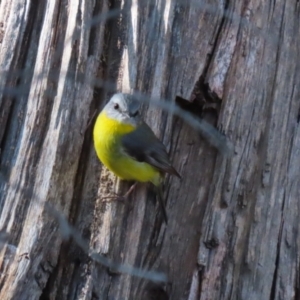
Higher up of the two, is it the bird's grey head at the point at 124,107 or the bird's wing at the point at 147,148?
the bird's grey head at the point at 124,107

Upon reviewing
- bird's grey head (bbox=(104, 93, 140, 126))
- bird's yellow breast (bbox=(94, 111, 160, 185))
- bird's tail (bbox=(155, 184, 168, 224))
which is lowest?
bird's tail (bbox=(155, 184, 168, 224))

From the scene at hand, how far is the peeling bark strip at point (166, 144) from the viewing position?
10.9ft

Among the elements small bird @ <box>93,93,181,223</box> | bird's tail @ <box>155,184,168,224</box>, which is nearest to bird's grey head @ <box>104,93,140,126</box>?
small bird @ <box>93,93,181,223</box>

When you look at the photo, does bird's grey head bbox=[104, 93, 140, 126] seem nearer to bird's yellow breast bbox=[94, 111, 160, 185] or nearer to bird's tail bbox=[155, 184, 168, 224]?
bird's yellow breast bbox=[94, 111, 160, 185]

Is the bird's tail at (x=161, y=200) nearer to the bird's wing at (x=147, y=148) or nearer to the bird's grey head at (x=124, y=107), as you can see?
the bird's wing at (x=147, y=148)

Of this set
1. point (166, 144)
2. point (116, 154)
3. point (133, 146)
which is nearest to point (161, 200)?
point (166, 144)

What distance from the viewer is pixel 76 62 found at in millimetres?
3584

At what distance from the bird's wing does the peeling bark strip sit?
0.07 metres

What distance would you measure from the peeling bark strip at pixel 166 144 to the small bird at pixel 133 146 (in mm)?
67

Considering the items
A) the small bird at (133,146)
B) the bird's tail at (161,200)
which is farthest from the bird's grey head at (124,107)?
the bird's tail at (161,200)

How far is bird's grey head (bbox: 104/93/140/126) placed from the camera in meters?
3.53

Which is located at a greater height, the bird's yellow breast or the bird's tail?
the bird's yellow breast

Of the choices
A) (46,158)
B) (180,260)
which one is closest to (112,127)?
A: (46,158)

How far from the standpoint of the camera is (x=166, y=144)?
3.57 meters
